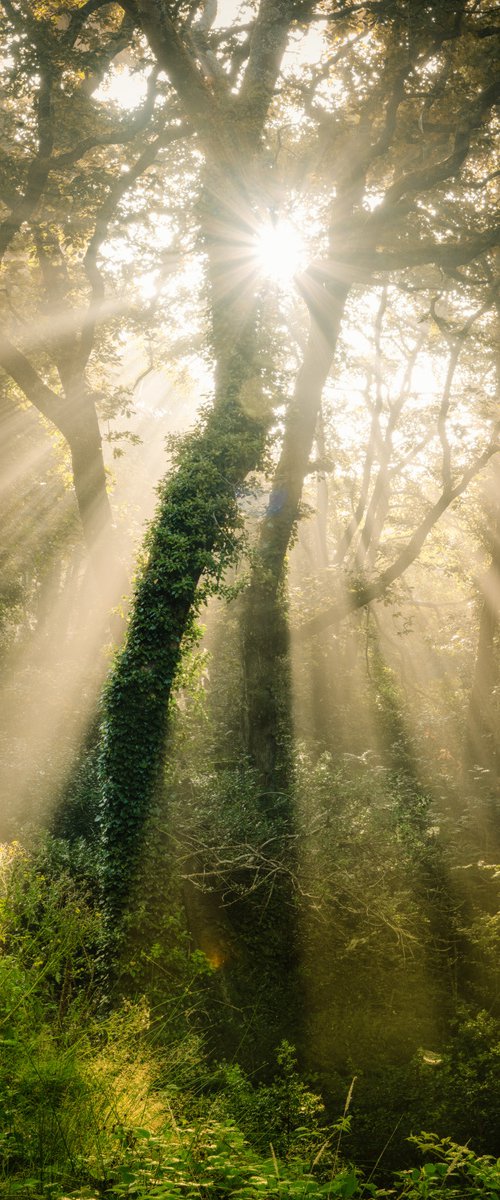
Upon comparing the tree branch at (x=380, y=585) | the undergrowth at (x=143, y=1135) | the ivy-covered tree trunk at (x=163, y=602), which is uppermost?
the tree branch at (x=380, y=585)

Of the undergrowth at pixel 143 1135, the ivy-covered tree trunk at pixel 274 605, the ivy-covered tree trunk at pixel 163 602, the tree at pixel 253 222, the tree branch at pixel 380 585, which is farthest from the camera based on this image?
the tree branch at pixel 380 585

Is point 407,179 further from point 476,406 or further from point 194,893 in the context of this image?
point 194,893

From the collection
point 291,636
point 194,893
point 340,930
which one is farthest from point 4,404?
point 340,930

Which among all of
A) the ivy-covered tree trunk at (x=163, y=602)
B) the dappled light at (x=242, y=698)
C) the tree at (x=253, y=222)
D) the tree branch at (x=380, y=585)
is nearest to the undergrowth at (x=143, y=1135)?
the dappled light at (x=242, y=698)

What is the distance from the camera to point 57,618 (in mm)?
29328

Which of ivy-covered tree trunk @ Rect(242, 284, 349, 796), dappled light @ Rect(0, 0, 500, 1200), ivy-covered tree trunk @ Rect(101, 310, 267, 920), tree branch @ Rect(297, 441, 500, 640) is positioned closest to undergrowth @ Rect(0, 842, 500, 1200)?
dappled light @ Rect(0, 0, 500, 1200)

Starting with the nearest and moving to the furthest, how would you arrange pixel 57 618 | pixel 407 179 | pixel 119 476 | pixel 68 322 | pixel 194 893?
pixel 194 893, pixel 407 179, pixel 68 322, pixel 57 618, pixel 119 476

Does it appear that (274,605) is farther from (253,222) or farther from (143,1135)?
(143,1135)

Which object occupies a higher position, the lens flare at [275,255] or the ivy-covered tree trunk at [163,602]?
the lens flare at [275,255]

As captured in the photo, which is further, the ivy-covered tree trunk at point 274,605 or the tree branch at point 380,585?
the tree branch at point 380,585

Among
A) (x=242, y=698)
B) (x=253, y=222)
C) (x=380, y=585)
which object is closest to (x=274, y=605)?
(x=242, y=698)

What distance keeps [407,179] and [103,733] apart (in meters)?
11.8

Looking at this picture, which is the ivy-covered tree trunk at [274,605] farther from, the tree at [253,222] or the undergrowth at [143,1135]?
the undergrowth at [143,1135]

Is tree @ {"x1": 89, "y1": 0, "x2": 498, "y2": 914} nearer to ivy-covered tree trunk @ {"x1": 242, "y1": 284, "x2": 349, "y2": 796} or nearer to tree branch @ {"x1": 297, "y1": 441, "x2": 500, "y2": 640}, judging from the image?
ivy-covered tree trunk @ {"x1": 242, "y1": 284, "x2": 349, "y2": 796}
